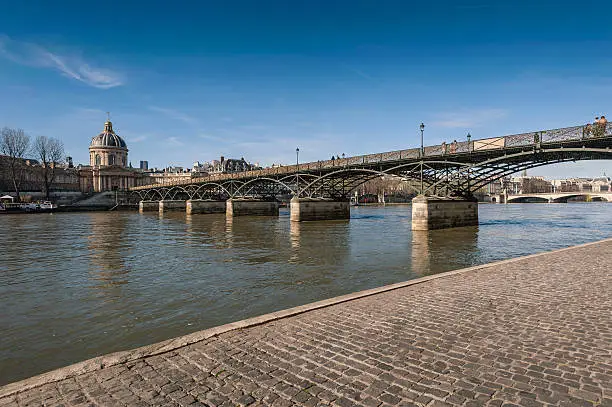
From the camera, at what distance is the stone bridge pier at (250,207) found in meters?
60.9

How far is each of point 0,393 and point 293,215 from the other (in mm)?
42126

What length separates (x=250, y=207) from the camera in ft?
205

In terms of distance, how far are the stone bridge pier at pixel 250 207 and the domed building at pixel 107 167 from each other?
94800mm

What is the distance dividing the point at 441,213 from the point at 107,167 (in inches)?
5258

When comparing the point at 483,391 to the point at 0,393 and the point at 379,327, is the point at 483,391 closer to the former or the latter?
the point at 379,327

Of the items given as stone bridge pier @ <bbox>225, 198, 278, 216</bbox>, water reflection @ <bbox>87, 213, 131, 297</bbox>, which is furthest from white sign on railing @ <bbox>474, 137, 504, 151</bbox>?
stone bridge pier @ <bbox>225, 198, 278, 216</bbox>

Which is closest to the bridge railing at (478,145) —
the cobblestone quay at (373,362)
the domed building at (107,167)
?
the cobblestone quay at (373,362)

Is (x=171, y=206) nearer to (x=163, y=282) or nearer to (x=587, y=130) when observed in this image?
(x=163, y=282)

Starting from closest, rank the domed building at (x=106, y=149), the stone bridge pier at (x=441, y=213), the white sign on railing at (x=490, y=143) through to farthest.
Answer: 1. the white sign on railing at (x=490, y=143)
2. the stone bridge pier at (x=441, y=213)
3. the domed building at (x=106, y=149)

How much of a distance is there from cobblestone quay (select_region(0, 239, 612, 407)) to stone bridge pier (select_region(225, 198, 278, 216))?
54464 mm

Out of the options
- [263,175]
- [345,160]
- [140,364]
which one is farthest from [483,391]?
[263,175]

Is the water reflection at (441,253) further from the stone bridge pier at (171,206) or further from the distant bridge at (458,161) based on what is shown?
the stone bridge pier at (171,206)

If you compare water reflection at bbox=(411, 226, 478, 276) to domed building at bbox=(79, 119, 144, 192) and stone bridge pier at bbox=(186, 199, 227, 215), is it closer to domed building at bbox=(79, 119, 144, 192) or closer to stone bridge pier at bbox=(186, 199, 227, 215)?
stone bridge pier at bbox=(186, 199, 227, 215)

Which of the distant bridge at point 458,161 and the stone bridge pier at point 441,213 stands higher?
the distant bridge at point 458,161
